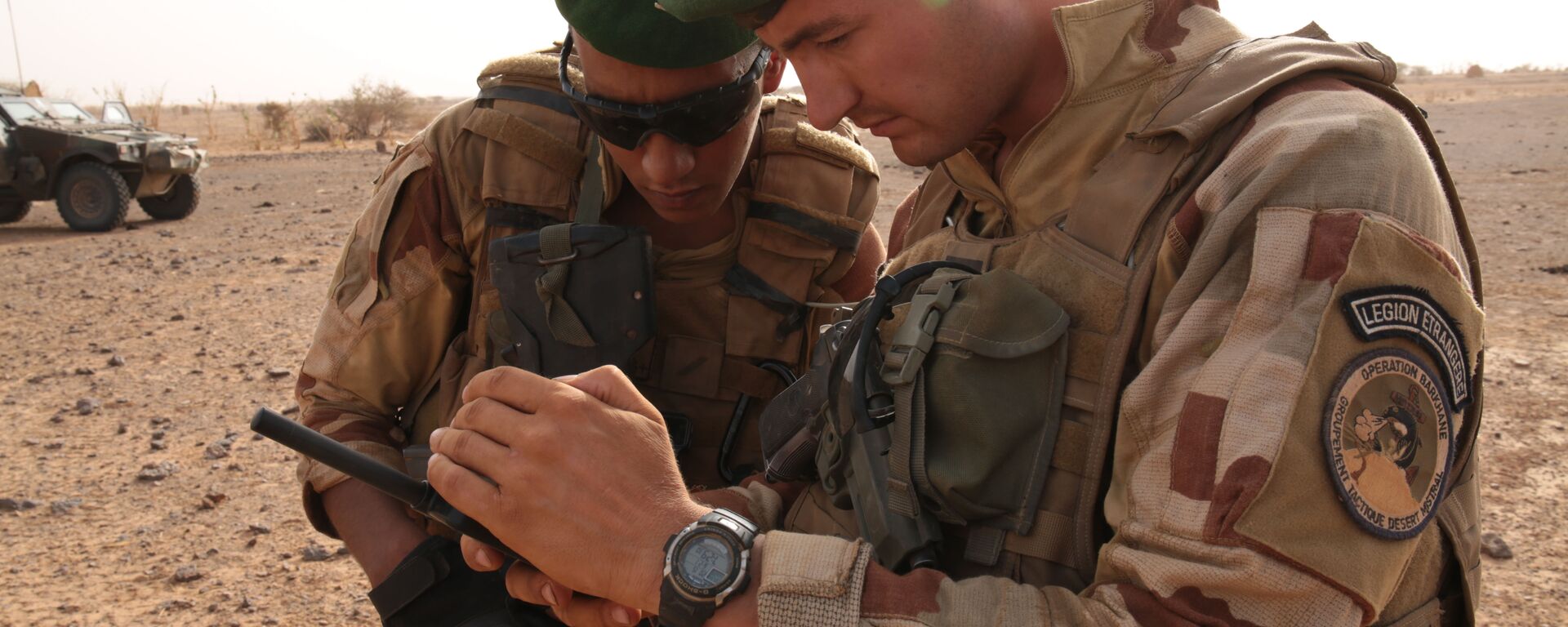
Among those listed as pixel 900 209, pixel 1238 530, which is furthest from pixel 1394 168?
pixel 900 209

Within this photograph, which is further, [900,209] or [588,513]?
[900,209]

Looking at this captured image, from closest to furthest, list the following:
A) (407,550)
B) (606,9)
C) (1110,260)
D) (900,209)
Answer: (1110,260), (606,9), (407,550), (900,209)

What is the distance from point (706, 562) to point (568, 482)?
9.3 inches

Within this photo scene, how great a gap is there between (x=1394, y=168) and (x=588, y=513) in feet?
3.71

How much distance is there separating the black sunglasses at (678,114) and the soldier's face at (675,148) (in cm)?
2

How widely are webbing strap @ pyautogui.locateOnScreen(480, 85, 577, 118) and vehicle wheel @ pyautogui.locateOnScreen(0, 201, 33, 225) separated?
13.8 m

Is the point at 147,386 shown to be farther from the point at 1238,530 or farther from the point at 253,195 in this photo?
the point at 253,195

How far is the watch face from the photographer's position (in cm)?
151

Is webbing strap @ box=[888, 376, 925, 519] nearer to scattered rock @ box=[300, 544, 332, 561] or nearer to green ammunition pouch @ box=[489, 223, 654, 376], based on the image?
green ammunition pouch @ box=[489, 223, 654, 376]

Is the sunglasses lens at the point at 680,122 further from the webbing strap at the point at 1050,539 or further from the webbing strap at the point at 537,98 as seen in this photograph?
the webbing strap at the point at 1050,539

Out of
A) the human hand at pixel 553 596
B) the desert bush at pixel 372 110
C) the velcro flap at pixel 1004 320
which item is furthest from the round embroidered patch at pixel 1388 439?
the desert bush at pixel 372 110

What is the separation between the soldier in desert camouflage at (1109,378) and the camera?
4.17 ft

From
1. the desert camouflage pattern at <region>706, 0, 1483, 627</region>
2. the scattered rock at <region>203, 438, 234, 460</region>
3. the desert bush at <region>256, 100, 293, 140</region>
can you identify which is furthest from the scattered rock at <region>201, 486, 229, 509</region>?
the desert bush at <region>256, 100, 293, 140</region>

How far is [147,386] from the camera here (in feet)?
20.9
